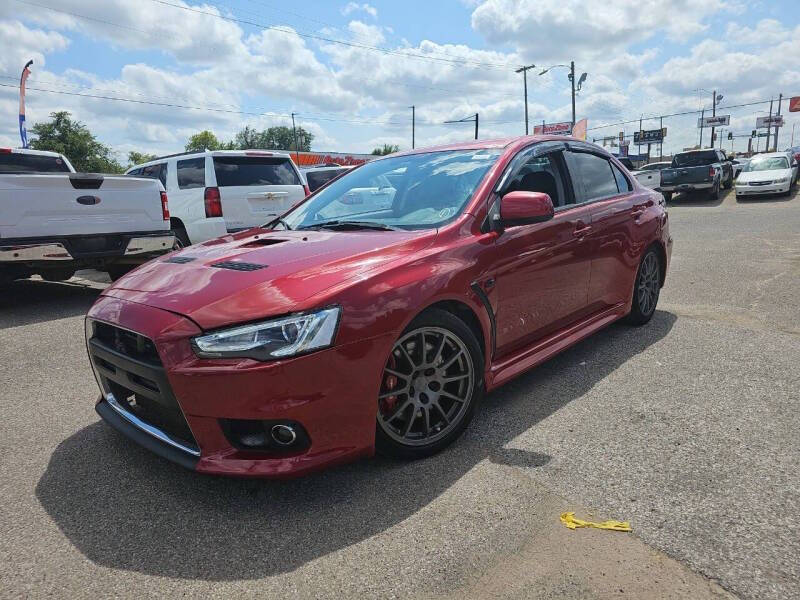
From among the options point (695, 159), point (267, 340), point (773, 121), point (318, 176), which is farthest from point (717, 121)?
point (267, 340)

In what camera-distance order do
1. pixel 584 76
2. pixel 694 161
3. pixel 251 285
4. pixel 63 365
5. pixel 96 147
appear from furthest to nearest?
pixel 96 147, pixel 584 76, pixel 694 161, pixel 63 365, pixel 251 285

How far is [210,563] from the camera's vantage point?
2.07 metres

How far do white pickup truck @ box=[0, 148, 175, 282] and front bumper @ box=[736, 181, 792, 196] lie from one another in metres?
19.3

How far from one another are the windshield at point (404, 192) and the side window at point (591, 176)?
0.83 metres

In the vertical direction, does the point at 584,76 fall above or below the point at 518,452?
above

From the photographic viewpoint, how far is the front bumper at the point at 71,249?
5677 millimetres

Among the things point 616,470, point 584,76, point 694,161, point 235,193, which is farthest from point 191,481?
point 584,76

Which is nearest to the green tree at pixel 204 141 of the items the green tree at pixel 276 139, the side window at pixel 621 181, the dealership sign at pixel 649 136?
the green tree at pixel 276 139

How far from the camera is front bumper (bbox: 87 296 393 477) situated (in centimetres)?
220

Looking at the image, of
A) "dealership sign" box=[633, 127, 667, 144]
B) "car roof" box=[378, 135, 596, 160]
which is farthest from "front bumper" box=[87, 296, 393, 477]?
"dealership sign" box=[633, 127, 667, 144]

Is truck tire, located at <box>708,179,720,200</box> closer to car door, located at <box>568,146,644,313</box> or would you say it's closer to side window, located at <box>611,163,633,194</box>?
side window, located at <box>611,163,633,194</box>

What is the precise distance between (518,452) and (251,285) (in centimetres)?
155

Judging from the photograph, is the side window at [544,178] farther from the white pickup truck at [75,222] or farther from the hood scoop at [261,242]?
the white pickup truck at [75,222]

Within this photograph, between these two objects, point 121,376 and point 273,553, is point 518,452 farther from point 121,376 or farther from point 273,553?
point 121,376
